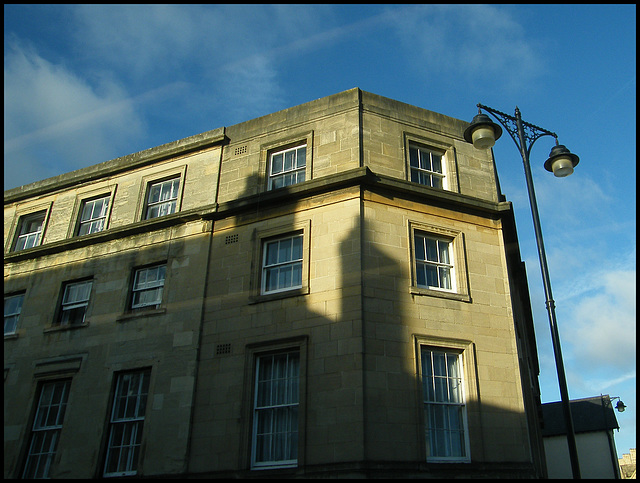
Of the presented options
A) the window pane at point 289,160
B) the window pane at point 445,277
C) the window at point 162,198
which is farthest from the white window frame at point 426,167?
the window at point 162,198

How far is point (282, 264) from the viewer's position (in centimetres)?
1700

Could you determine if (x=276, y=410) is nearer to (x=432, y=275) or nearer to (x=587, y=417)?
(x=432, y=275)

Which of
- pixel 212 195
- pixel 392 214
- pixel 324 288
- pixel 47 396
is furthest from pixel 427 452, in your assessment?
pixel 47 396

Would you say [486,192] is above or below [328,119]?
below

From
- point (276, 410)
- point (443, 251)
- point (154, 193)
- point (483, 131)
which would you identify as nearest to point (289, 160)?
point (154, 193)

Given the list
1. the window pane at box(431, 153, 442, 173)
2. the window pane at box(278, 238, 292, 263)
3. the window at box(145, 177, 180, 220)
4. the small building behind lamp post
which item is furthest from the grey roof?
the window at box(145, 177, 180, 220)

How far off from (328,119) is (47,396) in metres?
12.2

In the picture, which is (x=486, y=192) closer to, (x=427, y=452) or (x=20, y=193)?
(x=427, y=452)

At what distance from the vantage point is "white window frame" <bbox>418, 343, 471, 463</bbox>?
14492 millimetres

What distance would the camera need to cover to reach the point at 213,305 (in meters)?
17.2

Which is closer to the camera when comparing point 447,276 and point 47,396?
point 447,276

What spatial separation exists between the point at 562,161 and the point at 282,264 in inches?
310

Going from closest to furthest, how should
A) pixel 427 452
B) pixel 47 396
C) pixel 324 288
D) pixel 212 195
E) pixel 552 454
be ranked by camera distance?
1. pixel 427 452
2. pixel 324 288
3. pixel 47 396
4. pixel 212 195
5. pixel 552 454

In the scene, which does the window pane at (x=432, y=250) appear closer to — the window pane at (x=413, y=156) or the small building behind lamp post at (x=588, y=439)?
the window pane at (x=413, y=156)
